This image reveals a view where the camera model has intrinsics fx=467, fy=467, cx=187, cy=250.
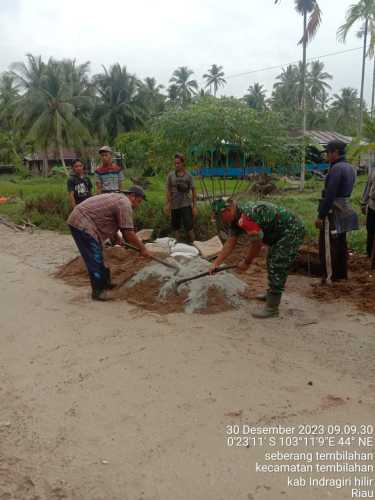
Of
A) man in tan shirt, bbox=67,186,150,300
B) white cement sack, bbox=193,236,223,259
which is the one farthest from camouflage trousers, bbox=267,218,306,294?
white cement sack, bbox=193,236,223,259

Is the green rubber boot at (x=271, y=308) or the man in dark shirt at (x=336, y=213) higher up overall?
the man in dark shirt at (x=336, y=213)

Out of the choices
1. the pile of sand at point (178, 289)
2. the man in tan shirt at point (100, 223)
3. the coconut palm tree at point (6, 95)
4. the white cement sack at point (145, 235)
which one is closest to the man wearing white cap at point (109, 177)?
the pile of sand at point (178, 289)

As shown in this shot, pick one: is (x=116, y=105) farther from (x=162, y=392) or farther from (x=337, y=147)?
(x=162, y=392)

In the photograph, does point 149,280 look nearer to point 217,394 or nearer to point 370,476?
Result: point 217,394

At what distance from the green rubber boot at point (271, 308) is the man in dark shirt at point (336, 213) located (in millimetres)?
1094

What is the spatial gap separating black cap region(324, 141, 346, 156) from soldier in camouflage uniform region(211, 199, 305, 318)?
1.07m

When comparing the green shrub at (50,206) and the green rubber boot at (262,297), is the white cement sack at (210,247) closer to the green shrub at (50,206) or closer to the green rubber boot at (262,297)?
the green rubber boot at (262,297)

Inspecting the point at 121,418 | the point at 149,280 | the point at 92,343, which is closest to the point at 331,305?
the point at 149,280

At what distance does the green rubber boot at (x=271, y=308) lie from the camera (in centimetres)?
426

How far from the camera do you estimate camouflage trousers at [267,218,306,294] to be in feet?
13.5

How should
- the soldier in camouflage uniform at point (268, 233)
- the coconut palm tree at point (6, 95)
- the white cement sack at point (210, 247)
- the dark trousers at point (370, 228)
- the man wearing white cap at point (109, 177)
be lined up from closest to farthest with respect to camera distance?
the soldier in camouflage uniform at point (268, 233) < the dark trousers at point (370, 228) < the man wearing white cap at point (109, 177) < the white cement sack at point (210, 247) < the coconut palm tree at point (6, 95)

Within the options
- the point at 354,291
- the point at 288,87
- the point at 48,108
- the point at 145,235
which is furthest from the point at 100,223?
the point at 288,87

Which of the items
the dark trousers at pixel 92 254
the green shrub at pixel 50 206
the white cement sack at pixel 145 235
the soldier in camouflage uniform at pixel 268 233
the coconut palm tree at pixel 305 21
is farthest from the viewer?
the coconut palm tree at pixel 305 21

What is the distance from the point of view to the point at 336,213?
4.91 m
